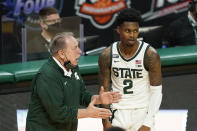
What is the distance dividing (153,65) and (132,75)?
0.20m

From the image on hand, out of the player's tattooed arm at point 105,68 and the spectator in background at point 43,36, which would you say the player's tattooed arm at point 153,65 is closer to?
the player's tattooed arm at point 105,68

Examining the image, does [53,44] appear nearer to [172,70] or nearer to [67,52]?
[67,52]

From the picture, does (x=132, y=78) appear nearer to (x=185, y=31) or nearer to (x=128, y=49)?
(x=128, y=49)

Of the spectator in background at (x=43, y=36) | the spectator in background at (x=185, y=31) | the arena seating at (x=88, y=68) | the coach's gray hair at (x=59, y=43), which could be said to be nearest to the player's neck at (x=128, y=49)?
the coach's gray hair at (x=59, y=43)

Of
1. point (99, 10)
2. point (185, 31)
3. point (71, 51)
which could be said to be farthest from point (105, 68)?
point (99, 10)

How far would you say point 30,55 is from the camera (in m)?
7.89

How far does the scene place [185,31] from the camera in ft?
25.9

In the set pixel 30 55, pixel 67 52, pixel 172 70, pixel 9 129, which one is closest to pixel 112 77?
pixel 67 52

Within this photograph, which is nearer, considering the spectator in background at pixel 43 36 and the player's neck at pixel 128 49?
the player's neck at pixel 128 49

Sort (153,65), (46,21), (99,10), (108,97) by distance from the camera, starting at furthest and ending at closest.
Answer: (99,10)
(46,21)
(153,65)
(108,97)

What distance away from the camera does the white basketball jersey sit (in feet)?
15.8

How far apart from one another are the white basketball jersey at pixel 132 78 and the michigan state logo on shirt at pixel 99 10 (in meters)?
5.57

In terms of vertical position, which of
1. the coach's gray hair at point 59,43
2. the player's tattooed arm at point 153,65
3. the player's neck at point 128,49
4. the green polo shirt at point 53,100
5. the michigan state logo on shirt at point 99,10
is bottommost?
the green polo shirt at point 53,100

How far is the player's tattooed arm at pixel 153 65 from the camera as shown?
4.78 m
